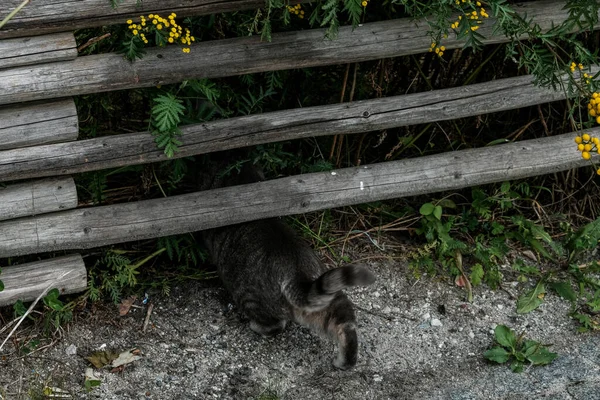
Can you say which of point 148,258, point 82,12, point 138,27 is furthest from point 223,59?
point 148,258

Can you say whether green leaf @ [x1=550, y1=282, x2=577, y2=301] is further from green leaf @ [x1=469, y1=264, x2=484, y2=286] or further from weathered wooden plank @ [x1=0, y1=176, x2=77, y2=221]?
weathered wooden plank @ [x1=0, y1=176, x2=77, y2=221]

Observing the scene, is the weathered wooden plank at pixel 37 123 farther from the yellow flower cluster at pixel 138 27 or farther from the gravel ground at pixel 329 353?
the gravel ground at pixel 329 353

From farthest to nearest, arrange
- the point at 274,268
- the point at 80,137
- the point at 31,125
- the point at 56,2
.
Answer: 1. the point at 80,137
2. the point at 274,268
3. the point at 31,125
4. the point at 56,2

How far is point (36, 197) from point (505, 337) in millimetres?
2588

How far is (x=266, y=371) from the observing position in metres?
4.40

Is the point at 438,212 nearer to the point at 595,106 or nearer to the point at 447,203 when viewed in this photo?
the point at 447,203

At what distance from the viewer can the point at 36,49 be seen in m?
3.99

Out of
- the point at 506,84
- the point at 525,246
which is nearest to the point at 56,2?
the point at 506,84

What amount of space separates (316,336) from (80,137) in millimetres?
1754

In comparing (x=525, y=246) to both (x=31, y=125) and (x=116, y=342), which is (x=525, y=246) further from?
(x=31, y=125)

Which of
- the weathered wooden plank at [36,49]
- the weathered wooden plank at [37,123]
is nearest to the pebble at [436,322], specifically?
the weathered wooden plank at [37,123]

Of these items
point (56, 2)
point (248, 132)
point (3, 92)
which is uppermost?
point (56, 2)

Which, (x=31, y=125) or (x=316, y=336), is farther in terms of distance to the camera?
(x=316, y=336)

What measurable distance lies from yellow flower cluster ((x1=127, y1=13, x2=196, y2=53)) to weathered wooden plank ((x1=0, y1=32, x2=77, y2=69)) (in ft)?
1.08
